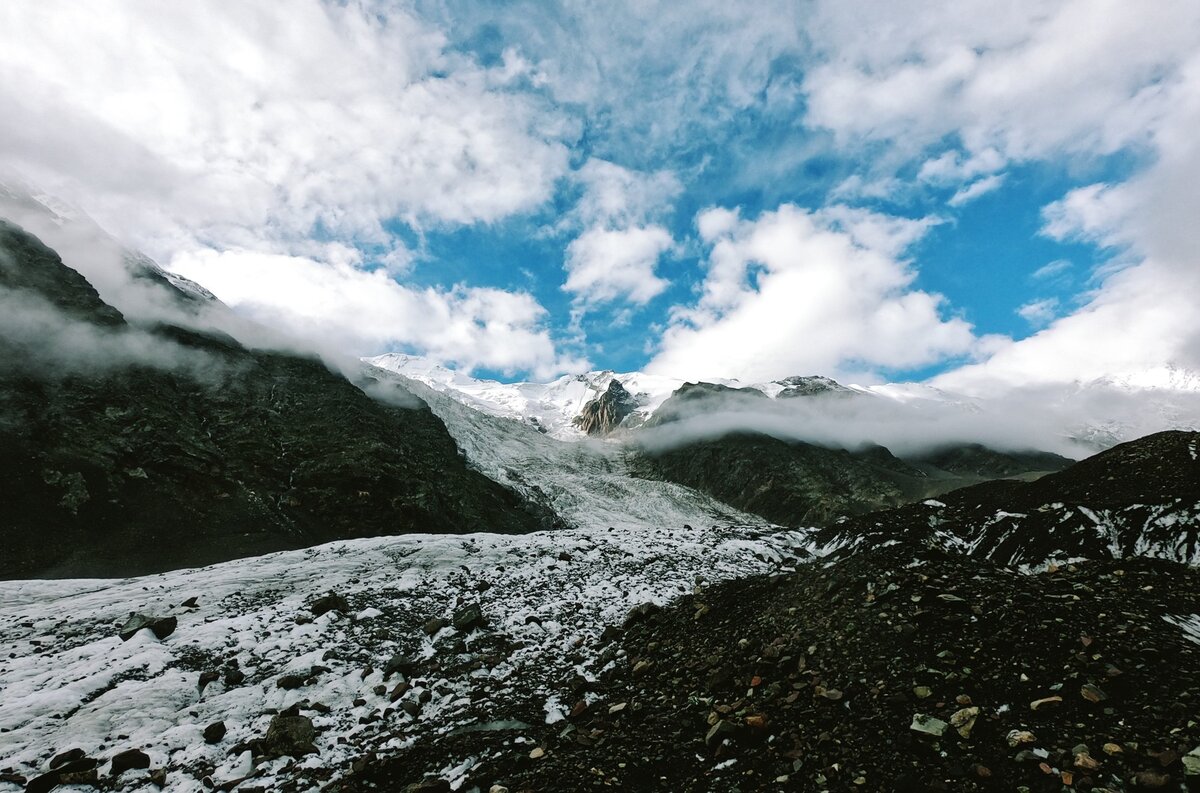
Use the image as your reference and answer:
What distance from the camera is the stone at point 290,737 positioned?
10.2m

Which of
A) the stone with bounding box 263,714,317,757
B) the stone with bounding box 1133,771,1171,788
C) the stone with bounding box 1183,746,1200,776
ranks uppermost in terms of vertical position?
the stone with bounding box 1183,746,1200,776

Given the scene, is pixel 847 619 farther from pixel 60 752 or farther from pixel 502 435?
pixel 502 435

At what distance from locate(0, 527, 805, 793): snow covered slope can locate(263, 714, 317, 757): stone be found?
11 cm

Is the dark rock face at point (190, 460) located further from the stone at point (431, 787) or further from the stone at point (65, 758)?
the stone at point (431, 787)

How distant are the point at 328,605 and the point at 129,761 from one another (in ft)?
23.4

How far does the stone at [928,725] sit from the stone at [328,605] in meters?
15.8

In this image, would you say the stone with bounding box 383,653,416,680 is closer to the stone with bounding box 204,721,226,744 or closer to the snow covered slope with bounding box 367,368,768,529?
the stone with bounding box 204,721,226,744

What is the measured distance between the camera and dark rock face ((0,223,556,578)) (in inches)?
2494

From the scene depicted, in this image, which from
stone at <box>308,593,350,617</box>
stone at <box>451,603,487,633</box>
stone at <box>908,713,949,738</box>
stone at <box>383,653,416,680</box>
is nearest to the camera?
stone at <box>908,713,949,738</box>

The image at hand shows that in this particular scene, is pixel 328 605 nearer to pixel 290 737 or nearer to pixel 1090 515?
pixel 290 737

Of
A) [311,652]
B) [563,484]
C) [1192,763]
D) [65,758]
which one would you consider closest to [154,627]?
[311,652]

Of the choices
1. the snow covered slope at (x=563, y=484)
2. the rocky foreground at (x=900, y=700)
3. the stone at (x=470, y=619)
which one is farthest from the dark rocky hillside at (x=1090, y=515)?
the snow covered slope at (x=563, y=484)

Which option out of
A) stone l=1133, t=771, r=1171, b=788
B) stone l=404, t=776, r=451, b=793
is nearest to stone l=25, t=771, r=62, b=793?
stone l=404, t=776, r=451, b=793

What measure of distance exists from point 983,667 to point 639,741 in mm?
5553
